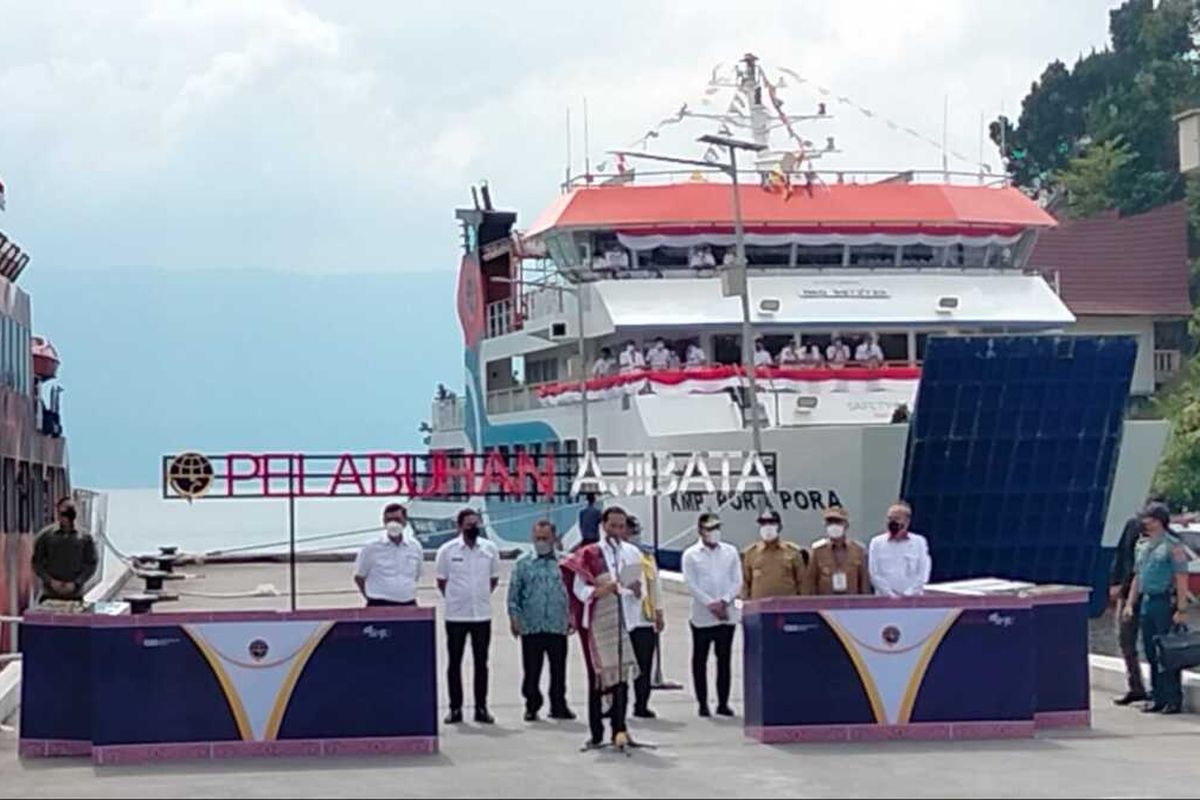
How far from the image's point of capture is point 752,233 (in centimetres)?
3953

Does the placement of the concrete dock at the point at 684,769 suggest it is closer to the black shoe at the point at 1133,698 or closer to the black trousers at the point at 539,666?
the black trousers at the point at 539,666

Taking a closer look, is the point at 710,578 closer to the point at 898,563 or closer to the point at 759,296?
the point at 898,563

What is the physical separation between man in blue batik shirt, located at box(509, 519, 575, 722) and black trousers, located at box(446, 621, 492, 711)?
281 millimetres

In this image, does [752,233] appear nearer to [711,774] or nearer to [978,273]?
[978,273]

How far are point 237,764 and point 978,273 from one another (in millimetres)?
28428

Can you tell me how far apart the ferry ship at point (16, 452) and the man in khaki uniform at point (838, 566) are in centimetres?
700

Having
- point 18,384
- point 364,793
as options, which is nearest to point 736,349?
point 18,384

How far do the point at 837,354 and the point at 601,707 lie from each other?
79.6ft

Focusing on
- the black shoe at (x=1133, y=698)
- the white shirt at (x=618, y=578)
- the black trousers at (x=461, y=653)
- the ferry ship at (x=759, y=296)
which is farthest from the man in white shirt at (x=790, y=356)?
the white shirt at (x=618, y=578)

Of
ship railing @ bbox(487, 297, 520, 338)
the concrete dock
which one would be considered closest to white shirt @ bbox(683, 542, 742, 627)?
the concrete dock

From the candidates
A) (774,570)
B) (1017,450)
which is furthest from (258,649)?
(1017,450)

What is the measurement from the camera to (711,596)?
52.2ft

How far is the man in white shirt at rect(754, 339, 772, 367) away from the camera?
123 ft

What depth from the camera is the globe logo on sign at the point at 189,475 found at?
22016mm
